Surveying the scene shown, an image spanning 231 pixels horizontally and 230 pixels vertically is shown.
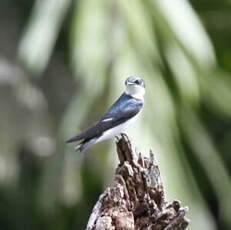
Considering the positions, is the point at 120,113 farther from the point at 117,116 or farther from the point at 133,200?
the point at 133,200

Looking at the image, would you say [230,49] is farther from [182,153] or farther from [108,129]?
[108,129]

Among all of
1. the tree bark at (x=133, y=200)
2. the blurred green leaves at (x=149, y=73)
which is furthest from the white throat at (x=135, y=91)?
the blurred green leaves at (x=149, y=73)

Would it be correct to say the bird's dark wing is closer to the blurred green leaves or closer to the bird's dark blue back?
the bird's dark blue back

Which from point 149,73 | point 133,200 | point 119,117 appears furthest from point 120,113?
point 149,73

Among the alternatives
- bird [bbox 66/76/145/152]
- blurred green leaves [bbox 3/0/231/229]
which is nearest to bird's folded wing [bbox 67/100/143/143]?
bird [bbox 66/76/145/152]

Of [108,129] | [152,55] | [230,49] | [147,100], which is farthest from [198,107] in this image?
[108,129]

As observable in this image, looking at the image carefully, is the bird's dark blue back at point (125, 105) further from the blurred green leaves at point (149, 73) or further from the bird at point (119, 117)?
the blurred green leaves at point (149, 73)
